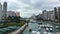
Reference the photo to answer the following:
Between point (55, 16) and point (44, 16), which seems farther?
point (55, 16)

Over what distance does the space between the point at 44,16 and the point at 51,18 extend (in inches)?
85.9

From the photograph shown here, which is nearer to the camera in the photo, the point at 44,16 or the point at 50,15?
the point at 44,16

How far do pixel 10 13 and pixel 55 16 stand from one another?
22.2 feet

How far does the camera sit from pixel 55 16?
18.9 meters

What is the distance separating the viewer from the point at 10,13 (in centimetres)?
1692

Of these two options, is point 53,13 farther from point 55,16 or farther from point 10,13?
point 10,13

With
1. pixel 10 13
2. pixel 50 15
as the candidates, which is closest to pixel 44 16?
pixel 50 15

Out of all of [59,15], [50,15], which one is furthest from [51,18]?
[59,15]

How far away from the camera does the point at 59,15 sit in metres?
17.7

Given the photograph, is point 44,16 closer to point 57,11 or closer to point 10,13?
point 57,11

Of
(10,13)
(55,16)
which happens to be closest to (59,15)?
(55,16)

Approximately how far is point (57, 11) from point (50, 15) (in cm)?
125

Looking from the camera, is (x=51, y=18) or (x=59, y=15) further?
(x=51, y=18)

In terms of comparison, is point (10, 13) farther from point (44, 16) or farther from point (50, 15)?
point (50, 15)
